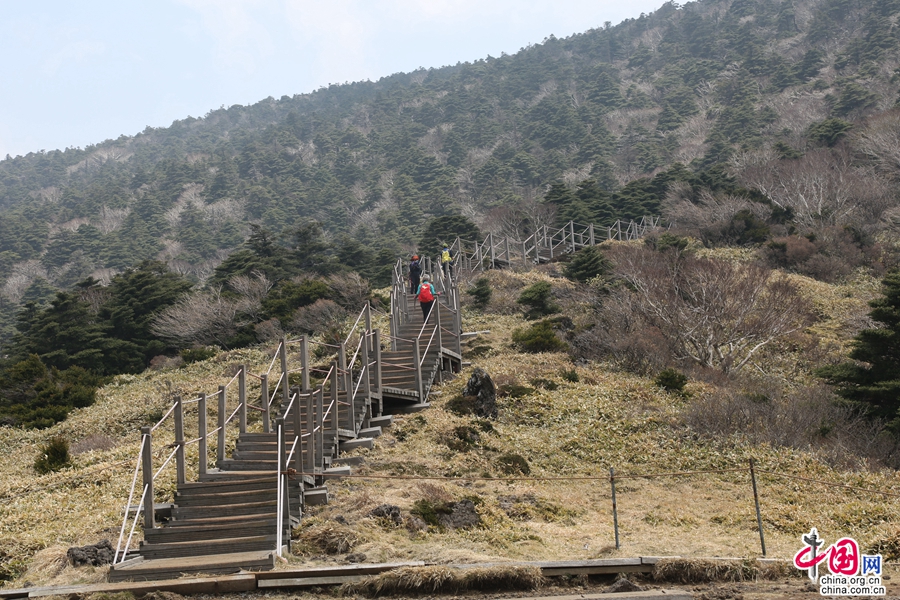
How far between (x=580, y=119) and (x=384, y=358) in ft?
264

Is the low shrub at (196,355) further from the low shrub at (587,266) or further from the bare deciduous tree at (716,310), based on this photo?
the bare deciduous tree at (716,310)

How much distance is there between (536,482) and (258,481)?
16.7ft

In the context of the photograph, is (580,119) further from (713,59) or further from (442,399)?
(442,399)

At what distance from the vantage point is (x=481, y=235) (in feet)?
142

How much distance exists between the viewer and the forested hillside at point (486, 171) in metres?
34.8

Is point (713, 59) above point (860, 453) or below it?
above

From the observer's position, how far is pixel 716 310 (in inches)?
796

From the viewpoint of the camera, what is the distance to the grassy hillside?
888 cm

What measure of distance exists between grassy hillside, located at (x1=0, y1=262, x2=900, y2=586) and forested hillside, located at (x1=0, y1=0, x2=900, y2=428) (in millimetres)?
13141

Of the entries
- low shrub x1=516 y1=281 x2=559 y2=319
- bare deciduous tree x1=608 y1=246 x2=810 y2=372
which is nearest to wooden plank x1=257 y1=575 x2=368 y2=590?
bare deciduous tree x1=608 y1=246 x2=810 y2=372

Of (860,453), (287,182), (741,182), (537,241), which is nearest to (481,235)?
(537,241)

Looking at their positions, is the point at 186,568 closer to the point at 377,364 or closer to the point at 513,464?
the point at 377,364

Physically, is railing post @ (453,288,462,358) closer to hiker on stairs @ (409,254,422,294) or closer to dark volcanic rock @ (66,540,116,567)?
hiker on stairs @ (409,254,422,294)

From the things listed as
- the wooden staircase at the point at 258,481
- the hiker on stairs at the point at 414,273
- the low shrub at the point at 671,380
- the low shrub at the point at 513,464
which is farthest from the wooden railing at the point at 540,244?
the low shrub at the point at 513,464
